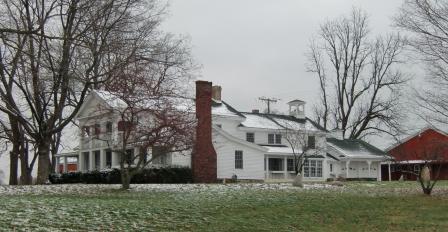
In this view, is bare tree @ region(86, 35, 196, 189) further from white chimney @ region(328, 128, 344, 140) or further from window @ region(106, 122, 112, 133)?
white chimney @ region(328, 128, 344, 140)

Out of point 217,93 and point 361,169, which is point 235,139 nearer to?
point 217,93

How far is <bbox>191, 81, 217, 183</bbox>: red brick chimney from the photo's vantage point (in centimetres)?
3931

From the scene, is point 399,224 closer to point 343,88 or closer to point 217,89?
point 217,89

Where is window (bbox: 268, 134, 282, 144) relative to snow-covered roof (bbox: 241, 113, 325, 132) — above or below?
below

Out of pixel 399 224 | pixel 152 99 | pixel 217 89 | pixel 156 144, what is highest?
pixel 217 89

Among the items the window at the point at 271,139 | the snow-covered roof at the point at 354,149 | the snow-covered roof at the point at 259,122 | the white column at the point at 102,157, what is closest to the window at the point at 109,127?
the white column at the point at 102,157

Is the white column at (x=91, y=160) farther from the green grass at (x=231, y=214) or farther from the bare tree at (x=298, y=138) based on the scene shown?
the green grass at (x=231, y=214)

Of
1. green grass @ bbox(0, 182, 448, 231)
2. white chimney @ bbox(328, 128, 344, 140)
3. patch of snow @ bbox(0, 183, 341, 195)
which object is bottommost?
green grass @ bbox(0, 182, 448, 231)

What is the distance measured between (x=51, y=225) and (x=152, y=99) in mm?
12465

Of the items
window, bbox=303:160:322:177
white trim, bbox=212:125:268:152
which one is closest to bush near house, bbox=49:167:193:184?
white trim, bbox=212:125:268:152

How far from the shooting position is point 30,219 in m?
13.5

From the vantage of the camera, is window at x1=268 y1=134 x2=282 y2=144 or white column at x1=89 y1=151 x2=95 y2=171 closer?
white column at x1=89 y1=151 x2=95 y2=171

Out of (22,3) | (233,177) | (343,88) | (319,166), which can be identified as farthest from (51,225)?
(343,88)

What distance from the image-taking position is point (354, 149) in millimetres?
60125
